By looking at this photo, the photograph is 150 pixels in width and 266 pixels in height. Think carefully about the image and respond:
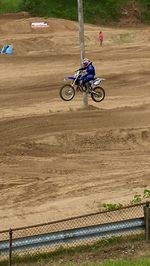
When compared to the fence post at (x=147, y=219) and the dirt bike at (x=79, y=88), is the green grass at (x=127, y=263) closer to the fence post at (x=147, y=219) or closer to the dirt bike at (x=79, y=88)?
the fence post at (x=147, y=219)

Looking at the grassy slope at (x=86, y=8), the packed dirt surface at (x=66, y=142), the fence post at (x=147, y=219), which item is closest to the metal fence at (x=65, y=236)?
the fence post at (x=147, y=219)

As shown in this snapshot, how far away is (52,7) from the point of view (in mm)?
45375

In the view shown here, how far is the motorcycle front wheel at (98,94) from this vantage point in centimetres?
2061

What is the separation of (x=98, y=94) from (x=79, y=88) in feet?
3.65

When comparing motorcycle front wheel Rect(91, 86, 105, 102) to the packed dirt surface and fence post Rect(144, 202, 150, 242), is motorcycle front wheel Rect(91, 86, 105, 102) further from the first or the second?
fence post Rect(144, 202, 150, 242)

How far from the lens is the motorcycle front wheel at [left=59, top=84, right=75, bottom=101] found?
→ 67.2 ft

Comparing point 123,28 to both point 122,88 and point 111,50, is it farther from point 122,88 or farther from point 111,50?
point 122,88

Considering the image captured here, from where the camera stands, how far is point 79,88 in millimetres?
19875

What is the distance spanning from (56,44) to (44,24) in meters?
4.46

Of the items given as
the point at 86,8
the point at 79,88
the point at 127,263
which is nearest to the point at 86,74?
the point at 79,88

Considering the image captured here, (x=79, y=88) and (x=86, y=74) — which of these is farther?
(x=79, y=88)

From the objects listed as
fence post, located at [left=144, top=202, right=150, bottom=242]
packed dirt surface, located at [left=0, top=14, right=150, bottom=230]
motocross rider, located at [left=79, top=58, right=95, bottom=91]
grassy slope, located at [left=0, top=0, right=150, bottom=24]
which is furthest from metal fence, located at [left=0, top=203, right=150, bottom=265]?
grassy slope, located at [left=0, top=0, right=150, bottom=24]

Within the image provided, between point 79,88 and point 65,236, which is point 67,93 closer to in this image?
point 79,88

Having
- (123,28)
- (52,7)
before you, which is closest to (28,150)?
(123,28)
